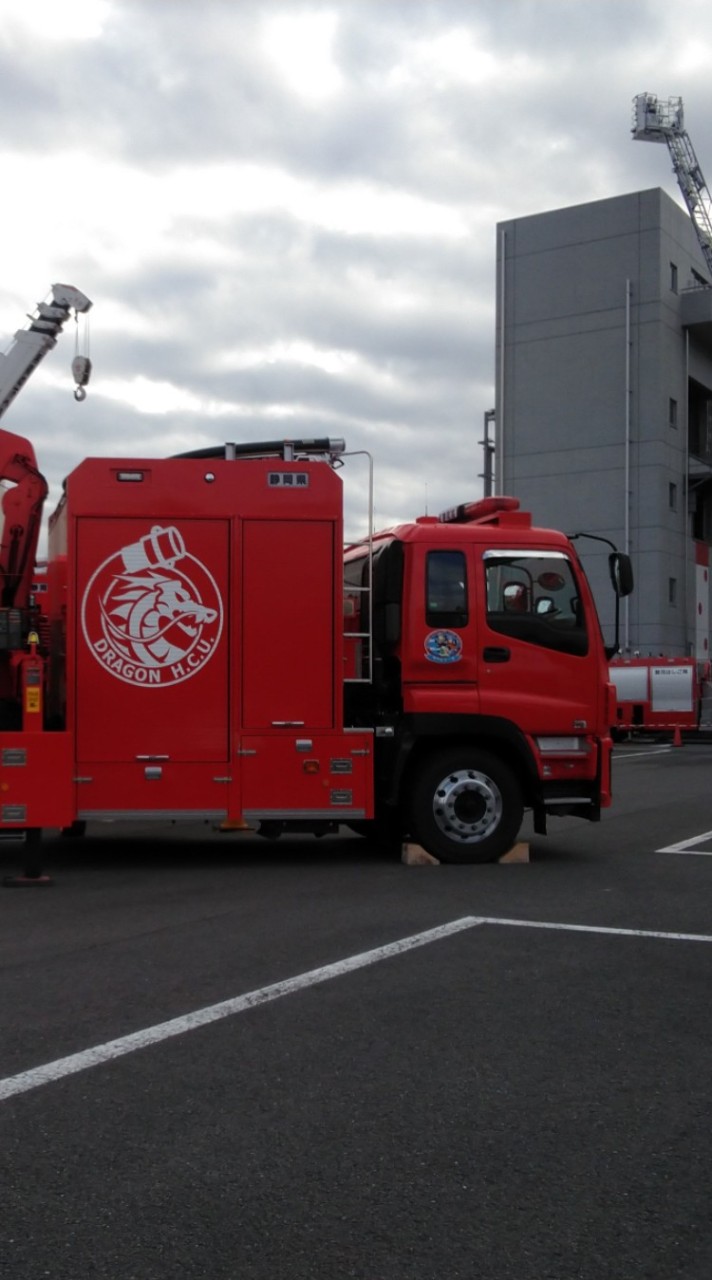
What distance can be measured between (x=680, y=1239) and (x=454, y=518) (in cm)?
862

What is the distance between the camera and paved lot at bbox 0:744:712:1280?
3.66 m

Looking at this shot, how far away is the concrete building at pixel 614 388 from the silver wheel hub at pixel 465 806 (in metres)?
36.3

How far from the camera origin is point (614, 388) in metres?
48.9

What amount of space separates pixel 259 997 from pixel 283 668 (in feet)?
15.0

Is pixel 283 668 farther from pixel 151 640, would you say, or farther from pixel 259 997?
pixel 259 997

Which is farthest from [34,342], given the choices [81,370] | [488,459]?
[488,459]

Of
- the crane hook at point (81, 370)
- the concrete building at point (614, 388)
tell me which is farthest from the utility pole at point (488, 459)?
the crane hook at point (81, 370)

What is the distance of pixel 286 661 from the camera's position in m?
10.6

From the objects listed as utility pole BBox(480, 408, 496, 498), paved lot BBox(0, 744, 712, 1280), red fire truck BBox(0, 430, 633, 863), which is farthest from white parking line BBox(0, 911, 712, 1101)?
utility pole BBox(480, 408, 496, 498)

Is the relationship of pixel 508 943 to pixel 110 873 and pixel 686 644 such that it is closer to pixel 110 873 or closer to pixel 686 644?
pixel 110 873

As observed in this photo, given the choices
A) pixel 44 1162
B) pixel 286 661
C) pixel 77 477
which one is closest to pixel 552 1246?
pixel 44 1162

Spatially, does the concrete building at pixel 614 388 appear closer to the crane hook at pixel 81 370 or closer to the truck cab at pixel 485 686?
the crane hook at pixel 81 370

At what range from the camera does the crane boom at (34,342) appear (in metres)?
17.6

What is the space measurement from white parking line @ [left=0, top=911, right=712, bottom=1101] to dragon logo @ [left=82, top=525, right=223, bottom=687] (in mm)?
3287
